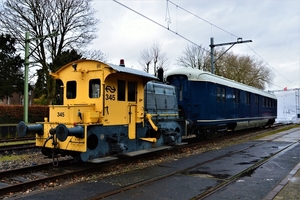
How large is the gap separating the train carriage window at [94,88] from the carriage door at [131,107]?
3.79ft

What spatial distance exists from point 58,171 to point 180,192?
3.59 metres

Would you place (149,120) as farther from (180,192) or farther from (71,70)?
(180,192)

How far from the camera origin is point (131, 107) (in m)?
9.32

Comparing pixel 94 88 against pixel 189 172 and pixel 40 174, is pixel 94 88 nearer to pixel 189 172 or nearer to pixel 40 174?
pixel 40 174

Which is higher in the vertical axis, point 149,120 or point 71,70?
point 71,70

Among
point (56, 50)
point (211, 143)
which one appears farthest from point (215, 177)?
point (56, 50)

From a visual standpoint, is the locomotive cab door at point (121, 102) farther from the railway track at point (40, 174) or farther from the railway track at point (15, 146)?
the railway track at point (15, 146)

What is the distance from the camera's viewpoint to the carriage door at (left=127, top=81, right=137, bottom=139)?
924 centimetres

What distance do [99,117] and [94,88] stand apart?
38.4 inches

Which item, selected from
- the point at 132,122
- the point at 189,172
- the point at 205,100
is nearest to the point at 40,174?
the point at 132,122

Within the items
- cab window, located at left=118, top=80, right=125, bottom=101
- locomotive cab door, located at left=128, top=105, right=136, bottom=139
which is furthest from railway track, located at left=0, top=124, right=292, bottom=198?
cab window, located at left=118, top=80, right=125, bottom=101

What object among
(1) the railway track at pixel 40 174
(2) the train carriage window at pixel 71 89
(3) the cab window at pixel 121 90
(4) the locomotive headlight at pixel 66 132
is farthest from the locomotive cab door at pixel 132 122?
(4) the locomotive headlight at pixel 66 132

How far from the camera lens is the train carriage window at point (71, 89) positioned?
29.7 ft

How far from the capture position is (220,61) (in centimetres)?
4153
